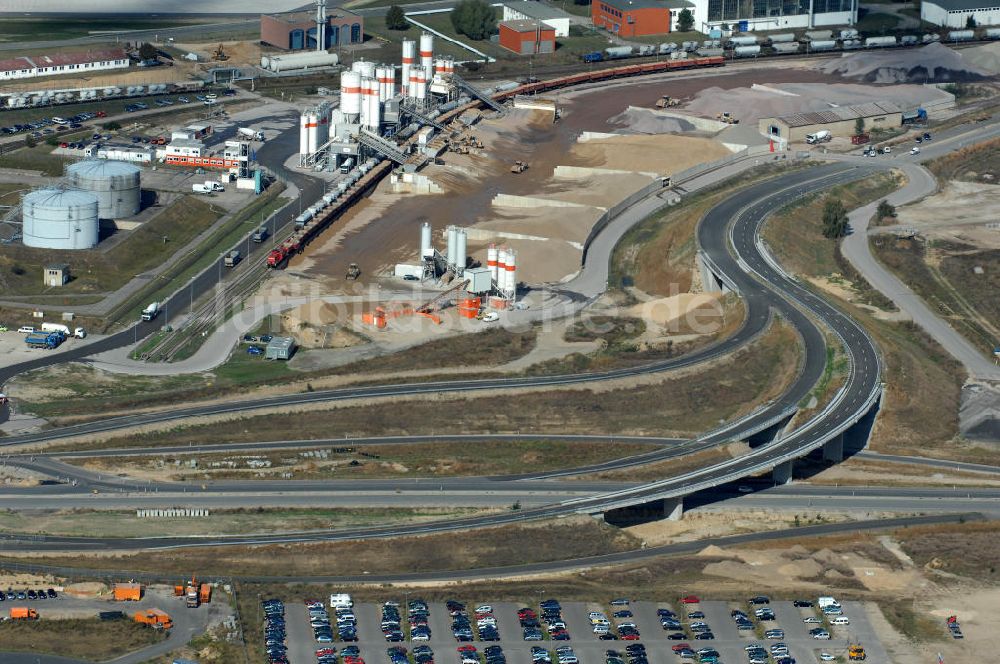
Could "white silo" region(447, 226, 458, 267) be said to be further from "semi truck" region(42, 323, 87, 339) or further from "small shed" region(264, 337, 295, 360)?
"semi truck" region(42, 323, 87, 339)

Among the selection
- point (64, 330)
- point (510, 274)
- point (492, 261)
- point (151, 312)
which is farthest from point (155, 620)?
point (492, 261)

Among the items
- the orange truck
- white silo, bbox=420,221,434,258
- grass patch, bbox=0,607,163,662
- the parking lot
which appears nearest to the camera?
grass patch, bbox=0,607,163,662

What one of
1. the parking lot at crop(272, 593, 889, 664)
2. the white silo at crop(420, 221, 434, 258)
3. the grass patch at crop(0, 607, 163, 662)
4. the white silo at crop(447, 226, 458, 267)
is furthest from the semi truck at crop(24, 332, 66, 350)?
the parking lot at crop(272, 593, 889, 664)

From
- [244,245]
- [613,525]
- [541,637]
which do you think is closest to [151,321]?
[244,245]

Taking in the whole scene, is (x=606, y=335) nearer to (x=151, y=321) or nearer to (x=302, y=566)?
(x=151, y=321)

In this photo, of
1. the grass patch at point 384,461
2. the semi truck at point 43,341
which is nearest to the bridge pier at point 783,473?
the grass patch at point 384,461

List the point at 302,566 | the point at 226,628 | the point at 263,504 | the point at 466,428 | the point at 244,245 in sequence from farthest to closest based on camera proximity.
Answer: the point at 244,245 < the point at 466,428 < the point at 263,504 < the point at 302,566 < the point at 226,628
